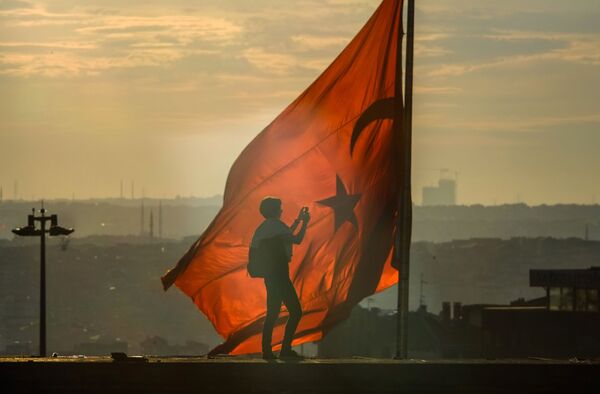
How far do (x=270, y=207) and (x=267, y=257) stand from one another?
518 millimetres

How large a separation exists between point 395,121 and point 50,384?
7753 millimetres

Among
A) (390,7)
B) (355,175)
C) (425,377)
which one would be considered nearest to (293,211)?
(355,175)

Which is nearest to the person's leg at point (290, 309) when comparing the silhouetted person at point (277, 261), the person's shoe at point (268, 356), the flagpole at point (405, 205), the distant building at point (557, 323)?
the silhouetted person at point (277, 261)

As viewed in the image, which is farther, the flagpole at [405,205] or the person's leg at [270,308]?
the flagpole at [405,205]

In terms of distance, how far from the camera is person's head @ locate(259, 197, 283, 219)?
22500 millimetres

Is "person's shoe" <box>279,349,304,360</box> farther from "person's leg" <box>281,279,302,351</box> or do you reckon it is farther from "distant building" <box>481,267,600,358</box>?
"distant building" <box>481,267,600,358</box>

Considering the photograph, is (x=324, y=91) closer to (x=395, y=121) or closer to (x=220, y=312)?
(x=395, y=121)

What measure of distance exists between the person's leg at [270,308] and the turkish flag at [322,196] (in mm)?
2292

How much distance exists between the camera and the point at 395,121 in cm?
2578

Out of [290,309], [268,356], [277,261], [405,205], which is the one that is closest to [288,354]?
[268,356]

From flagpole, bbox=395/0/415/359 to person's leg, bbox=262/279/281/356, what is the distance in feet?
6.60

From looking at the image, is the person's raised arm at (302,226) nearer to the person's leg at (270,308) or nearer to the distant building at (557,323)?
the person's leg at (270,308)

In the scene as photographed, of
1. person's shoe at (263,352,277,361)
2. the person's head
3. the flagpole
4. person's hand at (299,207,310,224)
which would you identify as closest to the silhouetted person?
the person's head

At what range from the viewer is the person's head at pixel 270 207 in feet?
73.8
